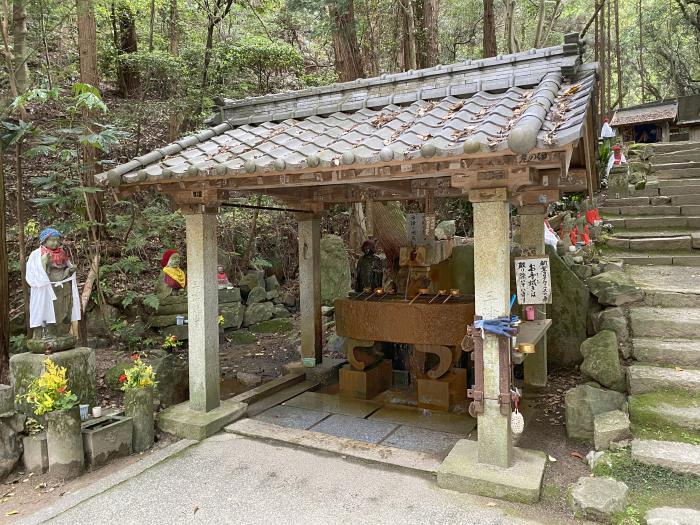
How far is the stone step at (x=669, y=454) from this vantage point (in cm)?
407

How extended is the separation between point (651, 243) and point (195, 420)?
31.0 ft

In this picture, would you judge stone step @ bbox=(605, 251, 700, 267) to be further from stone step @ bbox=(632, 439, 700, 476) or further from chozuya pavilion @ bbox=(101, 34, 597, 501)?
stone step @ bbox=(632, 439, 700, 476)

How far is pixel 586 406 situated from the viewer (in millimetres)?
5074

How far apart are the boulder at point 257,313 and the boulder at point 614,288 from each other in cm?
721

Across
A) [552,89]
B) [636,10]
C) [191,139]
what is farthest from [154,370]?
[636,10]

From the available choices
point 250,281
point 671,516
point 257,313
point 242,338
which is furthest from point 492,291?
point 250,281

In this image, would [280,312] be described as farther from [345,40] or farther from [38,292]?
[38,292]

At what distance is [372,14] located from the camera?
1267 centimetres

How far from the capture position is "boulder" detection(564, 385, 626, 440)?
199 inches

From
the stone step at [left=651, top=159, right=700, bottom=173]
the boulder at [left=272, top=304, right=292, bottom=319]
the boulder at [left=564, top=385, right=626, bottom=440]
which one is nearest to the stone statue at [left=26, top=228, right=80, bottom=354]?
the boulder at [left=564, top=385, right=626, bottom=440]

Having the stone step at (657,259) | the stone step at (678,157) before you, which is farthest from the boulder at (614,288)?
the stone step at (678,157)

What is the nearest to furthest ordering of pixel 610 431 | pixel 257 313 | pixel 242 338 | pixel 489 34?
pixel 610 431 < pixel 242 338 < pixel 257 313 < pixel 489 34

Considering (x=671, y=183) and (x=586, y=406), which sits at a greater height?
(x=671, y=183)

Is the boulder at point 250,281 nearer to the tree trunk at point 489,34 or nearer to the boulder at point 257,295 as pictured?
the boulder at point 257,295
